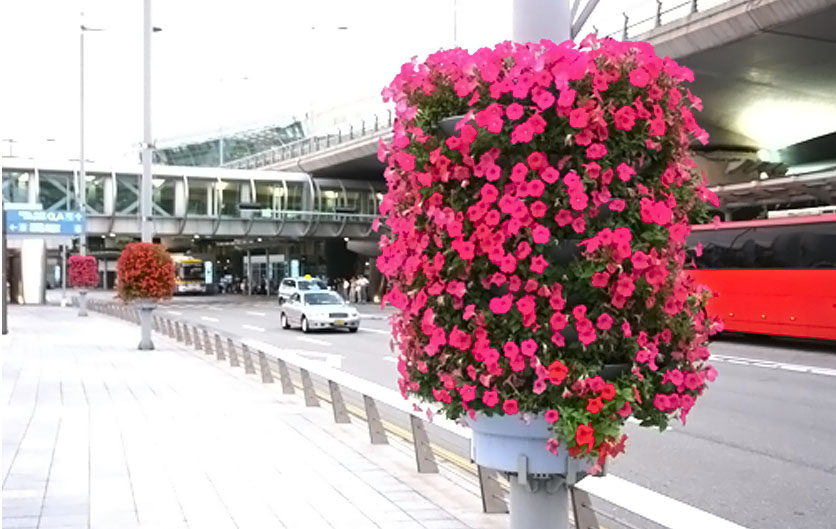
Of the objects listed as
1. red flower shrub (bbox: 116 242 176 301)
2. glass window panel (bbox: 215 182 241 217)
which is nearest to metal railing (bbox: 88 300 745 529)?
red flower shrub (bbox: 116 242 176 301)

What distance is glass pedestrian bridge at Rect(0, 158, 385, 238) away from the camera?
5194 centimetres

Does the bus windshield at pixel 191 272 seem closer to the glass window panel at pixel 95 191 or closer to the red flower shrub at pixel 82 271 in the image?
the glass window panel at pixel 95 191

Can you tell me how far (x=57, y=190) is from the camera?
172 feet

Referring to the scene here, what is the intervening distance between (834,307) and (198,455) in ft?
50.9

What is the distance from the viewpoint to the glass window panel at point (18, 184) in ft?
164

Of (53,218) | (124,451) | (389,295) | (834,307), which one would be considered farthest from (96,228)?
(389,295)

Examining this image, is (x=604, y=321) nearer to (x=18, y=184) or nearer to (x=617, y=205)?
(x=617, y=205)

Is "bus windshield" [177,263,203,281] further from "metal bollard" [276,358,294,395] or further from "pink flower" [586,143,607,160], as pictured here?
"pink flower" [586,143,607,160]

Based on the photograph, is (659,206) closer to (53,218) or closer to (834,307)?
(834,307)

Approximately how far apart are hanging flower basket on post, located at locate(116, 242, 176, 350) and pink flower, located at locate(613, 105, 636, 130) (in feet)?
59.3

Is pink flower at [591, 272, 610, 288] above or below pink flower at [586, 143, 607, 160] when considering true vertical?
below

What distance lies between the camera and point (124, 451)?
27.0 ft

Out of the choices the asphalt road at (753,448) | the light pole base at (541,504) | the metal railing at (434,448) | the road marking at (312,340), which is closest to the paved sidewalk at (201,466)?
the metal railing at (434,448)

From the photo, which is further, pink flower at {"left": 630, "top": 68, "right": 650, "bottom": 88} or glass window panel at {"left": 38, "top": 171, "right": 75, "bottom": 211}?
glass window panel at {"left": 38, "top": 171, "right": 75, "bottom": 211}
